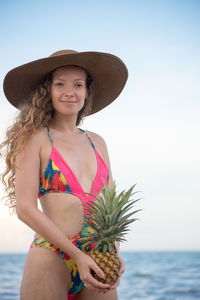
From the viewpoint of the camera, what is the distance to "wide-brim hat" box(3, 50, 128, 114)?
11.1 ft

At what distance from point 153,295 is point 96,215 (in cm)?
1484

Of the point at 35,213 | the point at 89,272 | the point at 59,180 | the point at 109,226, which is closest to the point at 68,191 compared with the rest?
the point at 59,180

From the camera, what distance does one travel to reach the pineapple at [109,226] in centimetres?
283

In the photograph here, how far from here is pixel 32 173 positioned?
3.09 metres

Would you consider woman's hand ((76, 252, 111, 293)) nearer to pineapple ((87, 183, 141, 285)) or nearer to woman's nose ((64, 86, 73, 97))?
pineapple ((87, 183, 141, 285))

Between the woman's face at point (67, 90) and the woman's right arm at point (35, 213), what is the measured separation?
0.47m

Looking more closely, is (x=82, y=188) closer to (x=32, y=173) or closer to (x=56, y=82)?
(x=32, y=173)

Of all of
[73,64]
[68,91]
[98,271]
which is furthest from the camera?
[73,64]

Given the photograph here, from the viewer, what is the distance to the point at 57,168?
322 centimetres

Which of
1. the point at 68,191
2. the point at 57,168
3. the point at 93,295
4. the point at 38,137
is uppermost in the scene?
the point at 38,137

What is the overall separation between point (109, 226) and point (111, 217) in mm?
73

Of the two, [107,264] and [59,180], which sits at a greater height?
[59,180]

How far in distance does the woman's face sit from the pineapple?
2.78 ft

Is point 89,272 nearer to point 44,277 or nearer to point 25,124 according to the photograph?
point 44,277
